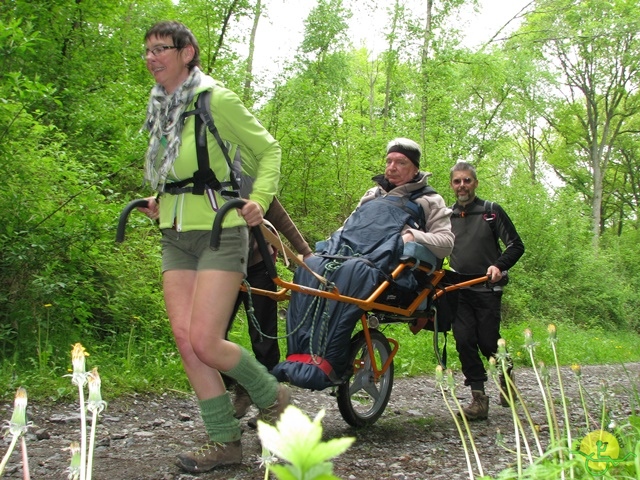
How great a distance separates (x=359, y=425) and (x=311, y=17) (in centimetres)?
1492

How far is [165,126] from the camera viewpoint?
362cm

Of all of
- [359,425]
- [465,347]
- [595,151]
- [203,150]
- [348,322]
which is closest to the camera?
[203,150]

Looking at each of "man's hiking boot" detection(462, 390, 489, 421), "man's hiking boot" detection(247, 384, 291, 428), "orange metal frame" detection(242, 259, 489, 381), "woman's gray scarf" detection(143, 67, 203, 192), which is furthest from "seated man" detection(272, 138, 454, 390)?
"woman's gray scarf" detection(143, 67, 203, 192)

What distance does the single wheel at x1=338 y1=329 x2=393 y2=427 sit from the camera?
5.04 m

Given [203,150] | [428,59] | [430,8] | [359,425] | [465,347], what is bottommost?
[359,425]

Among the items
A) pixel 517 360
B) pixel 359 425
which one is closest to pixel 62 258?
pixel 359 425

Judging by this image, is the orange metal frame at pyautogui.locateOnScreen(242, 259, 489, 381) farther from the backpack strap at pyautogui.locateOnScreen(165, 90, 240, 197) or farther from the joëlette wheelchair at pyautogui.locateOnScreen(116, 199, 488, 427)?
the backpack strap at pyautogui.locateOnScreen(165, 90, 240, 197)

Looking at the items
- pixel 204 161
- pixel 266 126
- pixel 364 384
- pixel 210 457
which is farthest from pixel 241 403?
pixel 266 126

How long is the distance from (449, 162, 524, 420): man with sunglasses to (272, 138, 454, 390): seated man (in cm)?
97

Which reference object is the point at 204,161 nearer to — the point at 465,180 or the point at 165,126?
the point at 165,126

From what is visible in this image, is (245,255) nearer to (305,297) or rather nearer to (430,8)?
(305,297)

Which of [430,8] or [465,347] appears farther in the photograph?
[430,8]

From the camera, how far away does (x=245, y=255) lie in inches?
146

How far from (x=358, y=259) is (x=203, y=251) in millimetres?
1600
